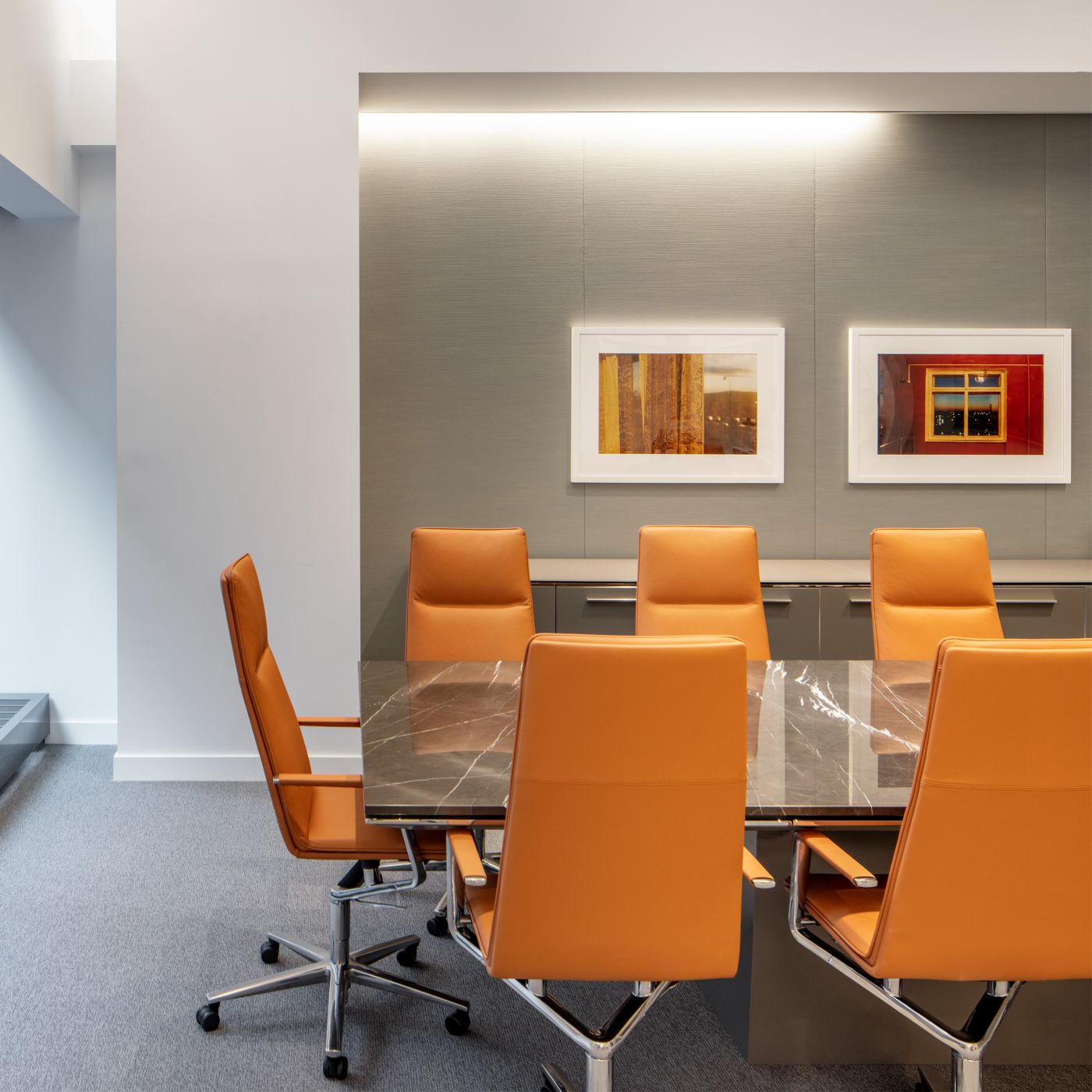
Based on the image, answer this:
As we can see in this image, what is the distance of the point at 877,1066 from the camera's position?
Answer: 238 centimetres

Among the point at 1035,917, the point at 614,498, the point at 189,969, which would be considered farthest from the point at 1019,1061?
the point at 614,498

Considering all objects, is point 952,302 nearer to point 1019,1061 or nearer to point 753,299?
point 753,299

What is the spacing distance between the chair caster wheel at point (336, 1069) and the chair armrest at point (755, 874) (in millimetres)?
1141

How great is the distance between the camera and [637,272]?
5062mm

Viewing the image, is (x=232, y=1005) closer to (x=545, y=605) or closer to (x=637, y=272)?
(x=545, y=605)

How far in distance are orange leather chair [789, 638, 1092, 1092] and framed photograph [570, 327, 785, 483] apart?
3449 millimetres

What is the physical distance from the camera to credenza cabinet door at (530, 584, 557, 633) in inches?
171

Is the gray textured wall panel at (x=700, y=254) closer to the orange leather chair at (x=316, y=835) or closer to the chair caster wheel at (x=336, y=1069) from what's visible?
the orange leather chair at (x=316, y=835)

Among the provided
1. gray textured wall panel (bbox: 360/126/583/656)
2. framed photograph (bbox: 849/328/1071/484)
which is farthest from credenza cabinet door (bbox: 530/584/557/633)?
framed photograph (bbox: 849/328/1071/484)

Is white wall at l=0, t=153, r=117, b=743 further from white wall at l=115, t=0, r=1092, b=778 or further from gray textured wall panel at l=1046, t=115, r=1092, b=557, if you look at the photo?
gray textured wall panel at l=1046, t=115, r=1092, b=557

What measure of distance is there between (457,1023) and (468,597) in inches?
64.2

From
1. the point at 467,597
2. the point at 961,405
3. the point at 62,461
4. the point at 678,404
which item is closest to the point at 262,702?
the point at 467,597

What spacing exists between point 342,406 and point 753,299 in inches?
86.7

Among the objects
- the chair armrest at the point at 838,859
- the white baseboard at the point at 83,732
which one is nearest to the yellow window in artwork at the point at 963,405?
the chair armrest at the point at 838,859
